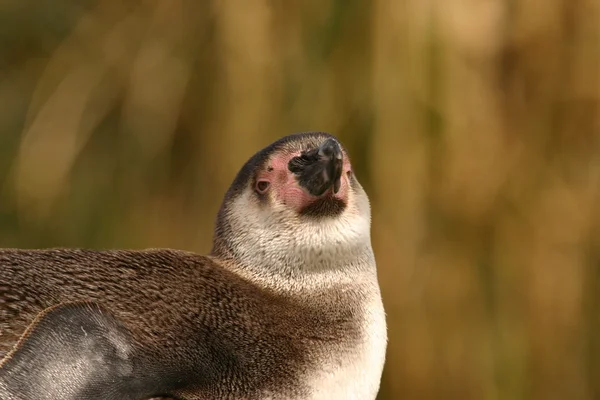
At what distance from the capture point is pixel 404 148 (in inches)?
204

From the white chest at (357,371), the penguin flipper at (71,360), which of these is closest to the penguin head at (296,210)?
the white chest at (357,371)

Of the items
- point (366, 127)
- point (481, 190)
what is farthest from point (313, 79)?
point (481, 190)

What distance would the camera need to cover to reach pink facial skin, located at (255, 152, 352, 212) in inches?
111

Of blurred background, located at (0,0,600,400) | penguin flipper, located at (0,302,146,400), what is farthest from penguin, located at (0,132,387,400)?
blurred background, located at (0,0,600,400)

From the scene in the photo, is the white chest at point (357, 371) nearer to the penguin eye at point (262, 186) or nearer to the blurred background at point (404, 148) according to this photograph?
the penguin eye at point (262, 186)

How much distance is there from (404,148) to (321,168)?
244 centimetres

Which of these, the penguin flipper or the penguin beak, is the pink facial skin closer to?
the penguin beak

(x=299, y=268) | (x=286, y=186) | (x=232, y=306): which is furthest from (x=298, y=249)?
(x=232, y=306)

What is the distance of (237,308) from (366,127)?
2.78m

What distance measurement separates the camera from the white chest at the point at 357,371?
250 cm

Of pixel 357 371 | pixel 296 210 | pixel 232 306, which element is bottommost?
pixel 357 371

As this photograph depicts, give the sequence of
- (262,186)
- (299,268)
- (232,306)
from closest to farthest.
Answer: (232,306) → (299,268) → (262,186)

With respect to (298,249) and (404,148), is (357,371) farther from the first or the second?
(404,148)

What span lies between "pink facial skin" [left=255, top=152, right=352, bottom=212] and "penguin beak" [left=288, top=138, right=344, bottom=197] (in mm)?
15
